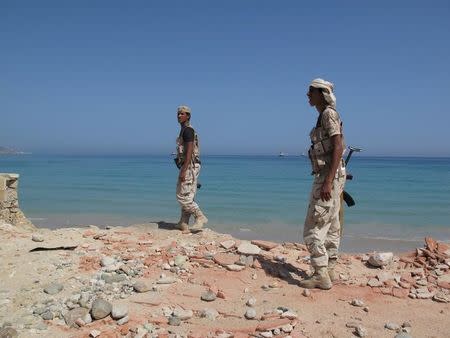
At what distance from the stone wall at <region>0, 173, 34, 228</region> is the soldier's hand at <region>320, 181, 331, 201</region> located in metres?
6.20

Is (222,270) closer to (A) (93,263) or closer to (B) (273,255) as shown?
(B) (273,255)

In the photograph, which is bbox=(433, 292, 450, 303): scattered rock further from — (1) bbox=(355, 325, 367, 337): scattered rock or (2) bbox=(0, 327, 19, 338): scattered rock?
(2) bbox=(0, 327, 19, 338): scattered rock

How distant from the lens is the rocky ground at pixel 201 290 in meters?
3.79

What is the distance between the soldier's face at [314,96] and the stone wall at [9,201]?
6118mm

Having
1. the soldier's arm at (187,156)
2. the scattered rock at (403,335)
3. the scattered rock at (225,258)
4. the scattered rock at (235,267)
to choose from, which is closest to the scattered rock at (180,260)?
the scattered rock at (225,258)

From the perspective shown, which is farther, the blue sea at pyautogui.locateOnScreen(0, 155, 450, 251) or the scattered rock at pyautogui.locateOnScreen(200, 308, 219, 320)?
the blue sea at pyautogui.locateOnScreen(0, 155, 450, 251)

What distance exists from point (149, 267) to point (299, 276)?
6.24 ft

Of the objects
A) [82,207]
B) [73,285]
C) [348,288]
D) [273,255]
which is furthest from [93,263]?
[82,207]

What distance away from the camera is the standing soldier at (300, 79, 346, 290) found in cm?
450

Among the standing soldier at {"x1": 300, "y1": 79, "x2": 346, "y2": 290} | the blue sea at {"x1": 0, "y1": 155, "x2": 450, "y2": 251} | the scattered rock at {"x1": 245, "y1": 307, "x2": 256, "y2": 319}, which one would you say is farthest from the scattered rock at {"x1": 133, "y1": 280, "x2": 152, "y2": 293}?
the blue sea at {"x1": 0, "y1": 155, "x2": 450, "y2": 251}

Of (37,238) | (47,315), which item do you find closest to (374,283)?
(47,315)

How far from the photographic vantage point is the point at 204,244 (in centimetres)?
614

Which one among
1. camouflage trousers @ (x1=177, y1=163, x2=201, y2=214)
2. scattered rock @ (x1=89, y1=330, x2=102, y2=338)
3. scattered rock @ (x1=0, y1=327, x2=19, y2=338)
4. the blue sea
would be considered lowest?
the blue sea

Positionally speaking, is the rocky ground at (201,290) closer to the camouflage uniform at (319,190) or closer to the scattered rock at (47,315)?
the scattered rock at (47,315)
